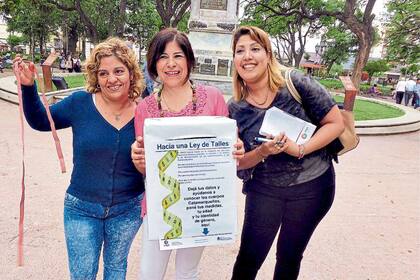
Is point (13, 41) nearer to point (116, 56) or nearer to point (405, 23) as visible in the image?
point (405, 23)

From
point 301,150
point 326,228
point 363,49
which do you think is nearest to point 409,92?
point 363,49

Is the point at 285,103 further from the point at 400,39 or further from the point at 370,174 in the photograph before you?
Answer: the point at 400,39

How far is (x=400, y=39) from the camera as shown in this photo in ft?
73.3

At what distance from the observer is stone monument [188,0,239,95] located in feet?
51.0

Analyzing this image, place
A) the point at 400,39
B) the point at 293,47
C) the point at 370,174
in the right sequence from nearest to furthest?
1. the point at 370,174
2. the point at 400,39
3. the point at 293,47

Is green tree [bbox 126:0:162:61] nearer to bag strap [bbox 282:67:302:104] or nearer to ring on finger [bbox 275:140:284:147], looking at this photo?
bag strap [bbox 282:67:302:104]

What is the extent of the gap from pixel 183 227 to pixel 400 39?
2482 centimetres

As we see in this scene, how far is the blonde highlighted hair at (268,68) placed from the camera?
2.06m

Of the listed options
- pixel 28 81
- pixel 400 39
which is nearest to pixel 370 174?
pixel 28 81

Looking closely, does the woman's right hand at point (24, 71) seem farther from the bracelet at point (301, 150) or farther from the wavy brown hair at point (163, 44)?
the bracelet at point (301, 150)

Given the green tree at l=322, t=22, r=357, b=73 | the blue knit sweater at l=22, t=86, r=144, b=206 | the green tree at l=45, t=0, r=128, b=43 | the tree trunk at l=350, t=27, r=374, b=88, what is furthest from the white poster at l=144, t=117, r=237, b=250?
the green tree at l=322, t=22, r=357, b=73

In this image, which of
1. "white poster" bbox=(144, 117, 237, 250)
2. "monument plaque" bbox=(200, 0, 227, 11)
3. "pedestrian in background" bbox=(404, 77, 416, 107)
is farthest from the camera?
"pedestrian in background" bbox=(404, 77, 416, 107)

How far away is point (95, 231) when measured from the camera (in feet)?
6.83

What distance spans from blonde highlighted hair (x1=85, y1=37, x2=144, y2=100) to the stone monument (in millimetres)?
13353
